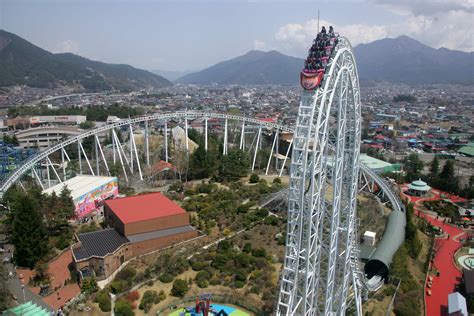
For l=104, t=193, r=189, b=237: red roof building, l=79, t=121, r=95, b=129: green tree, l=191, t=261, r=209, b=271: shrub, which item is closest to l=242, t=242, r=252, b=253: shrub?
l=191, t=261, r=209, b=271: shrub

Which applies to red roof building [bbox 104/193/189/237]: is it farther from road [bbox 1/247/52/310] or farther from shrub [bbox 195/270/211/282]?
road [bbox 1/247/52/310]

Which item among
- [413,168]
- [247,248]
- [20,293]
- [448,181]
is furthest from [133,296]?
[413,168]

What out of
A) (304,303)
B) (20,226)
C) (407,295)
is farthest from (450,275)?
(20,226)

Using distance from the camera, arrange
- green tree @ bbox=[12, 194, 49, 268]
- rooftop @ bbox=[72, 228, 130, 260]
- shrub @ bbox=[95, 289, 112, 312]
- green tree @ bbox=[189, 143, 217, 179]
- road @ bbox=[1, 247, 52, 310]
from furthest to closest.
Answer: green tree @ bbox=[189, 143, 217, 179]
green tree @ bbox=[12, 194, 49, 268]
rooftop @ bbox=[72, 228, 130, 260]
road @ bbox=[1, 247, 52, 310]
shrub @ bbox=[95, 289, 112, 312]

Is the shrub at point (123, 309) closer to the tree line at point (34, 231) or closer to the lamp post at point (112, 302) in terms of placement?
the lamp post at point (112, 302)

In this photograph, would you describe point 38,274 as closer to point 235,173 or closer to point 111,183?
point 111,183

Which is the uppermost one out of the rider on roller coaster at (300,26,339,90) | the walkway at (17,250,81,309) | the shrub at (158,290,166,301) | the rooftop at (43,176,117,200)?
the rider on roller coaster at (300,26,339,90)

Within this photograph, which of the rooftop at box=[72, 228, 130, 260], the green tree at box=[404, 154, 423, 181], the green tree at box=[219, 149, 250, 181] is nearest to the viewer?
the rooftop at box=[72, 228, 130, 260]
